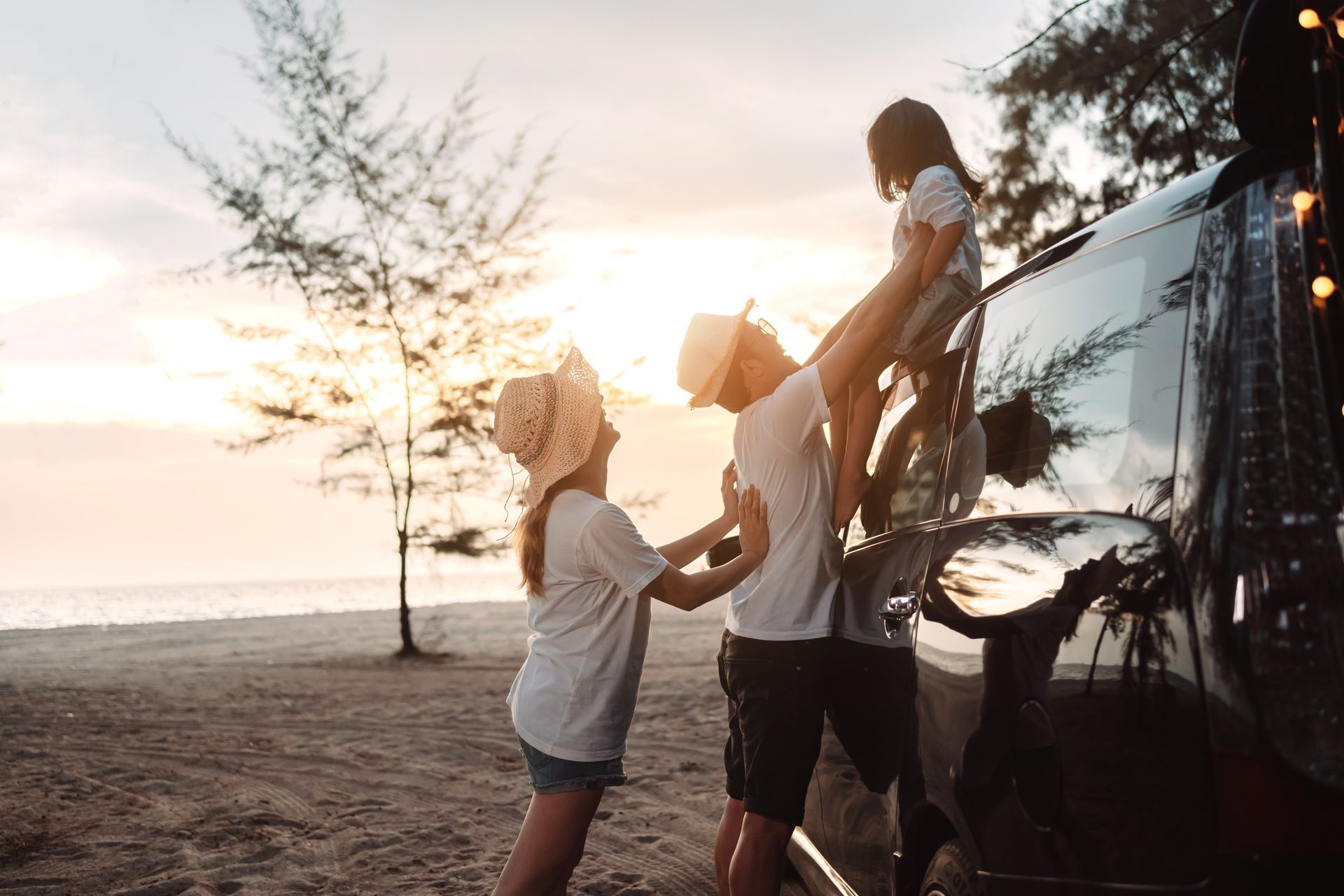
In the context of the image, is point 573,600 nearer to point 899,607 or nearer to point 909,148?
point 899,607

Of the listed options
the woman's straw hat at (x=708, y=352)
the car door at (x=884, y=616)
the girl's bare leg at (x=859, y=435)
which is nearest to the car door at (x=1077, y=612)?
the car door at (x=884, y=616)

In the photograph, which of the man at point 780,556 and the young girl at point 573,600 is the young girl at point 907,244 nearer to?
the man at point 780,556

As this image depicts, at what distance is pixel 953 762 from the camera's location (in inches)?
81.7

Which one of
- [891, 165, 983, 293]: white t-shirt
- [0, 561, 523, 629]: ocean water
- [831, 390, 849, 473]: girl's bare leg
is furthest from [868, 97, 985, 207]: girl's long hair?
[0, 561, 523, 629]: ocean water

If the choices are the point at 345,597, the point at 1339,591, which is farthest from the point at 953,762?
the point at 345,597

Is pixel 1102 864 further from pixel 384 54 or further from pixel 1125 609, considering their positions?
pixel 384 54

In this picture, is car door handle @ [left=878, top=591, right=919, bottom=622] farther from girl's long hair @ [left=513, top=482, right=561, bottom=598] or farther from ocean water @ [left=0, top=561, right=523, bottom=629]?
ocean water @ [left=0, top=561, right=523, bottom=629]

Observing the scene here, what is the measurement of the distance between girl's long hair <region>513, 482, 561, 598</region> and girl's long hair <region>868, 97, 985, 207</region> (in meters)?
1.45

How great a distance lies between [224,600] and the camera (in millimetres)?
58250

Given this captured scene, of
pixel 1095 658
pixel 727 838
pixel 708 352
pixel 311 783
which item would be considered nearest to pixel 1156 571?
pixel 1095 658

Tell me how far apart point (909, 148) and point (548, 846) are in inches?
91.4

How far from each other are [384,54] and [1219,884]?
1706 centimetres

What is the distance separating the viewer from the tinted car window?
1674 mm

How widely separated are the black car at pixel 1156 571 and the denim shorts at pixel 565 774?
90cm
